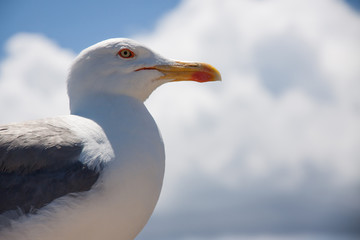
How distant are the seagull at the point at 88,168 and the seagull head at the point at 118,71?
10 mm

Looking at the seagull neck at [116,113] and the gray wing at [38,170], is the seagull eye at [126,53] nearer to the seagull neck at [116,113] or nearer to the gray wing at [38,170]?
the seagull neck at [116,113]

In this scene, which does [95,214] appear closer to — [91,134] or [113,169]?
[113,169]

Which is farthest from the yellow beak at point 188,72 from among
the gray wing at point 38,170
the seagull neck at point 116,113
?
the gray wing at point 38,170

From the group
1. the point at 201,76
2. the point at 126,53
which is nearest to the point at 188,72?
the point at 201,76

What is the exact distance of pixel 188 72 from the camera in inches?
189

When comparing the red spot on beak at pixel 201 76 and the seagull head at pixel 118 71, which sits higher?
the red spot on beak at pixel 201 76

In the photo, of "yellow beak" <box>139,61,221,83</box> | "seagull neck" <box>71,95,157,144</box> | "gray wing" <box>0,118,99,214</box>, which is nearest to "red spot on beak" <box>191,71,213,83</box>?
"yellow beak" <box>139,61,221,83</box>

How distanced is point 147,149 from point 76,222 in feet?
2.92

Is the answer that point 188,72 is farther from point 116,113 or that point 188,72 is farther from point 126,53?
point 116,113

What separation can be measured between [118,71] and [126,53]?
0.23 metres

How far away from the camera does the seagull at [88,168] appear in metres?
3.68

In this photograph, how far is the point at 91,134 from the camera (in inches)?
157

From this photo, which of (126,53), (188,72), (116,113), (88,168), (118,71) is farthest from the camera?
(188,72)

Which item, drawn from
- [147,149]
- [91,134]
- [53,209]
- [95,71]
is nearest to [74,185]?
[53,209]
